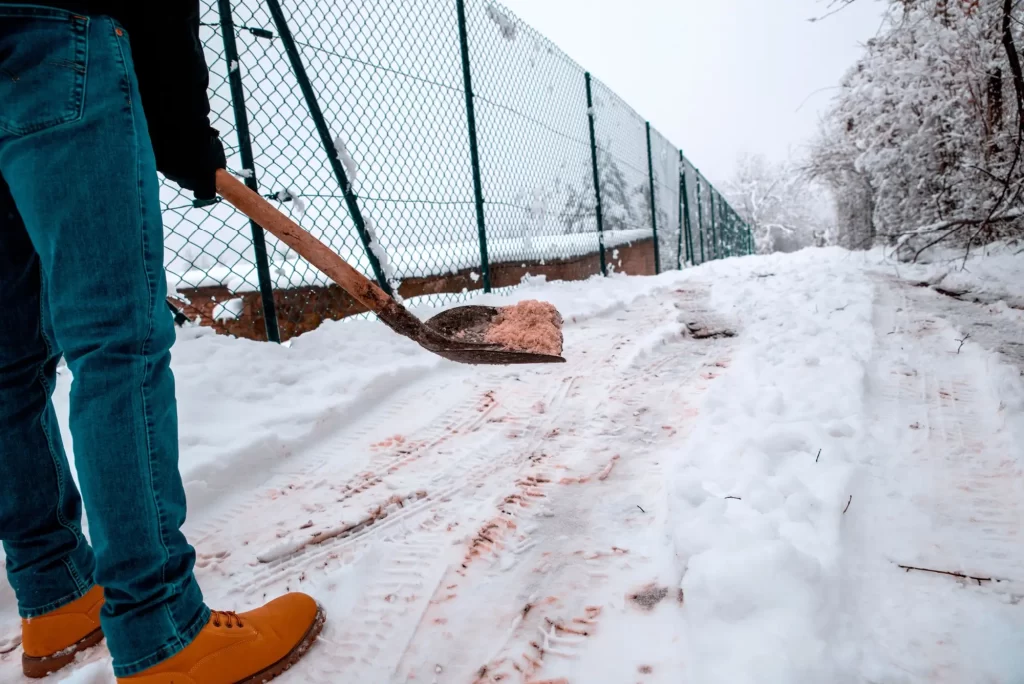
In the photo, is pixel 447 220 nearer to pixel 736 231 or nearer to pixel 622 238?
pixel 622 238

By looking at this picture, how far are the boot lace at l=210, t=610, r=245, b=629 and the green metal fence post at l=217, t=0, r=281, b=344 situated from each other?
2.30m

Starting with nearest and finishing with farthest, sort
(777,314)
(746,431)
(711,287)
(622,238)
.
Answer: (746,431)
(777,314)
(711,287)
(622,238)

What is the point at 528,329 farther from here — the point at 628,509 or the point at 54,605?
the point at 54,605

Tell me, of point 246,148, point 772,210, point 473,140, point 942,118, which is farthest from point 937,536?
point 772,210

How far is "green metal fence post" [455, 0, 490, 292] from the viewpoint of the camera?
4836 mm

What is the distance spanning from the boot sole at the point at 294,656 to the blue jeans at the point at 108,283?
0.19 m

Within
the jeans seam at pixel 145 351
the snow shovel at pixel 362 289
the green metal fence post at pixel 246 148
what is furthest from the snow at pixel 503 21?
the jeans seam at pixel 145 351

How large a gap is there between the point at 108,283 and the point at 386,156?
137 inches

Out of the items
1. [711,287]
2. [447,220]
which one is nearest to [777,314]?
[711,287]

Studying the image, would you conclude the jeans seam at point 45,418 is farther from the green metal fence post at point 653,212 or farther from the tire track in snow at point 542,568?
the green metal fence post at point 653,212

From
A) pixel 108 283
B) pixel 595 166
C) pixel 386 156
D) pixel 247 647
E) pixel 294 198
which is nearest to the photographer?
pixel 108 283

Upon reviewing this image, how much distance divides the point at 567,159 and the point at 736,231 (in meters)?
19.0

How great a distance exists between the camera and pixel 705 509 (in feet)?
4.72

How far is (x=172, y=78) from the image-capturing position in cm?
116
